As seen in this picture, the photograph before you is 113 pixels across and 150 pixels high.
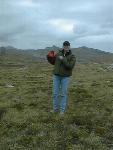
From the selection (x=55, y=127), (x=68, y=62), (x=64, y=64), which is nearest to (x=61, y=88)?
(x=64, y=64)

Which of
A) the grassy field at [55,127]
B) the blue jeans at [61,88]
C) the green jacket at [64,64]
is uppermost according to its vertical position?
the green jacket at [64,64]

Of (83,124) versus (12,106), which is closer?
(83,124)

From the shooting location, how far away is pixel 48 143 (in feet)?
39.0

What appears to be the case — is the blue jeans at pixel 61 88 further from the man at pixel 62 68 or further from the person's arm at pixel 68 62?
the person's arm at pixel 68 62

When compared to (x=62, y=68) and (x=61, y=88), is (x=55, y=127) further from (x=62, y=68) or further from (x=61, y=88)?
(x=62, y=68)

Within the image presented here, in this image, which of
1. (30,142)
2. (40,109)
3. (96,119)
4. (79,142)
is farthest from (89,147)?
(40,109)

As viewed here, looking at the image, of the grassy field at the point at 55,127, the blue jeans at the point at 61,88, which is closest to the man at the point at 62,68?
the blue jeans at the point at 61,88

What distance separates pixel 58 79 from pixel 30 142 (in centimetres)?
502

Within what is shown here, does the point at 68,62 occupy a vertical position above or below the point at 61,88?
above

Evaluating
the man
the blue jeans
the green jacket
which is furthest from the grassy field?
the green jacket

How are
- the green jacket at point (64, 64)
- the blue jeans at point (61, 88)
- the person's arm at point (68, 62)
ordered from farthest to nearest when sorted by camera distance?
the blue jeans at point (61, 88) → the green jacket at point (64, 64) → the person's arm at point (68, 62)

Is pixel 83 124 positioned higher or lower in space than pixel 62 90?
lower

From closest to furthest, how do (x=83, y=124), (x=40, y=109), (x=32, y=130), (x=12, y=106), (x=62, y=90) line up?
(x=32, y=130)
(x=83, y=124)
(x=62, y=90)
(x=40, y=109)
(x=12, y=106)

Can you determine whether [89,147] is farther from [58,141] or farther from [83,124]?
[83,124]
